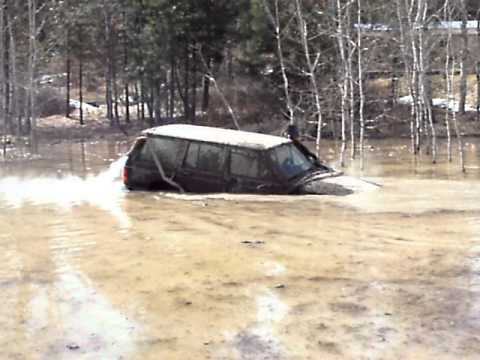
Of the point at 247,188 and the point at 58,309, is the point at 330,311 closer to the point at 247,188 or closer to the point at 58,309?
the point at 58,309

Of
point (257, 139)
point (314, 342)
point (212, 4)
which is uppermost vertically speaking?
point (212, 4)

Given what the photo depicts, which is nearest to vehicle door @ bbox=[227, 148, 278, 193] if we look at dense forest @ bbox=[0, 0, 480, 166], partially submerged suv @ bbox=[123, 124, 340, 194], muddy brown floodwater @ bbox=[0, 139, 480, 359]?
partially submerged suv @ bbox=[123, 124, 340, 194]

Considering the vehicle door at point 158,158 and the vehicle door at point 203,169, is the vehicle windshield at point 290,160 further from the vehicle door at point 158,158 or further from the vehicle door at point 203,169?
the vehicle door at point 158,158

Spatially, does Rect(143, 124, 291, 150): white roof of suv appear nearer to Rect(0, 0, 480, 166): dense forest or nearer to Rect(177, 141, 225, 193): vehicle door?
Rect(177, 141, 225, 193): vehicle door

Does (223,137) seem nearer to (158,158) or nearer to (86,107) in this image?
(158,158)

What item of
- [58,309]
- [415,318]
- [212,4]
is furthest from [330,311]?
[212,4]

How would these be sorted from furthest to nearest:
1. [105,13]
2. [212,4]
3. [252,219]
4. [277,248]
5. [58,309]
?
1. [105,13]
2. [212,4]
3. [252,219]
4. [277,248]
5. [58,309]

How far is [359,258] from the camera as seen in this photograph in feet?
25.3

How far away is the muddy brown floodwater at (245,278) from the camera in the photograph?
5270 millimetres

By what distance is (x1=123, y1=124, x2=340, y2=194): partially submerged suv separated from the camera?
42.5 ft

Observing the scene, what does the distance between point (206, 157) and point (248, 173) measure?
2.79ft

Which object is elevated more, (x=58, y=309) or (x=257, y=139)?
(x=257, y=139)

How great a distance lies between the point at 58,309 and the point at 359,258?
9.86ft

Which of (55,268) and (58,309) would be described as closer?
(58,309)
